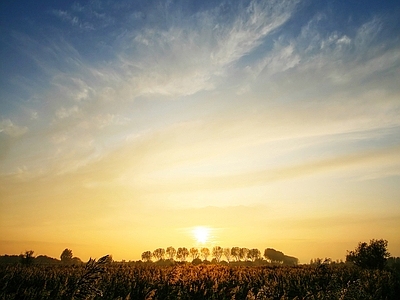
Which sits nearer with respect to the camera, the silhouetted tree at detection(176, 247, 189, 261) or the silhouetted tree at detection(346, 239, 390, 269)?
the silhouetted tree at detection(346, 239, 390, 269)

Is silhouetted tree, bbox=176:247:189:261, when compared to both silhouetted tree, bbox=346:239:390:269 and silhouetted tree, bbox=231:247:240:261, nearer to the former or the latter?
silhouetted tree, bbox=231:247:240:261

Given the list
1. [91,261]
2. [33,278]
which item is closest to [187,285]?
[33,278]

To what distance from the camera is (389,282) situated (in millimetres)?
24953

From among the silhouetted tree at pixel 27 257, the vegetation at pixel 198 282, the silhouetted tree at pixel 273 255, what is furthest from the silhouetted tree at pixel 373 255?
the silhouetted tree at pixel 273 255

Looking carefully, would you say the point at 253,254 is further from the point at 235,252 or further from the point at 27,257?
the point at 27,257

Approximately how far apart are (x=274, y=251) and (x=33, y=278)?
180506mm

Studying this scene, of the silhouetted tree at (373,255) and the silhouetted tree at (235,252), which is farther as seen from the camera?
the silhouetted tree at (235,252)

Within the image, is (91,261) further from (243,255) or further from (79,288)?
(243,255)

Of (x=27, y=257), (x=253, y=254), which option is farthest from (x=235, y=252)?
(x=27, y=257)

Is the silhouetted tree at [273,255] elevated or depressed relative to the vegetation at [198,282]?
elevated

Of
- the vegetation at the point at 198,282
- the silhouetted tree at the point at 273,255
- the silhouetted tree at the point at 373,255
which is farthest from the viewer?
the silhouetted tree at the point at 273,255

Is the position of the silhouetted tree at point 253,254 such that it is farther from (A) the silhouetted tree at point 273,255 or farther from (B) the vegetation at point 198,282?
(B) the vegetation at point 198,282

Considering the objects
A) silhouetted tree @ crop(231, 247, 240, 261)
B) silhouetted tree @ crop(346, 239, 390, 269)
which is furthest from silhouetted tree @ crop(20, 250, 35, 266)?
silhouetted tree @ crop(231, 247, 240, 261)

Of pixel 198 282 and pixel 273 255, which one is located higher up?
pixel 273 255
